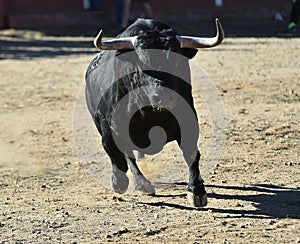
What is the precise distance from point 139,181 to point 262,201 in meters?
0.98

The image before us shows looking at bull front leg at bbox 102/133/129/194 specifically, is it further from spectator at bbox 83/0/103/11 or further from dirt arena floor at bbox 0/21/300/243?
spectator at bbox 83/0/103/11

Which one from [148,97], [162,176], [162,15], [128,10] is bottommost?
[162,15]

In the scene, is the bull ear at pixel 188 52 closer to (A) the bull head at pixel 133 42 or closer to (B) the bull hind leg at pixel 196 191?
(A) the bull head at pixel 133 42

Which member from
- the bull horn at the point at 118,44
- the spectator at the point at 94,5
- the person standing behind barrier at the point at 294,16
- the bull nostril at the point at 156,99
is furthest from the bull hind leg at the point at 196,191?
the spectator at the point at 94,5

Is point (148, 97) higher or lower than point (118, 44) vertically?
lower

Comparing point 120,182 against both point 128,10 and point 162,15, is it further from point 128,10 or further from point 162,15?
point 162,15

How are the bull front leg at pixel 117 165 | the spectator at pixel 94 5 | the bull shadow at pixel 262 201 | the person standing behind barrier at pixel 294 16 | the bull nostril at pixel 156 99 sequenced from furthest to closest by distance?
the spectator at pixel 94 5 < the person standing behind barrier at pixel 294 16 < the bull front leg at pixel 117 165 < the bull shadow at pixel 262 201 < the bull nostril at pixel 156 99

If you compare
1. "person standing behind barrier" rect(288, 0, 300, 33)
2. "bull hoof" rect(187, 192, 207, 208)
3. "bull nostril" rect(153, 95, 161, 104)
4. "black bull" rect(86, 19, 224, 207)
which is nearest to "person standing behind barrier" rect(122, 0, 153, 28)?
"person standing behind barrier" rect(288, 0, 300, 33)

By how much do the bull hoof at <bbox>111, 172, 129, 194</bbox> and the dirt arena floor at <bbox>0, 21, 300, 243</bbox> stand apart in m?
0.06

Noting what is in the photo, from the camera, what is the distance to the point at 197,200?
6508mm

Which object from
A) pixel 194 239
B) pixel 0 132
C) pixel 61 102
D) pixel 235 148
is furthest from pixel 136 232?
pixel 61 102

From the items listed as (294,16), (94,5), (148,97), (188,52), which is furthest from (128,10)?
(148,97)

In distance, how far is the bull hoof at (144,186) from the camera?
23.1ft

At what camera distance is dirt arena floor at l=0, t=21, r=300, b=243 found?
6035mm
